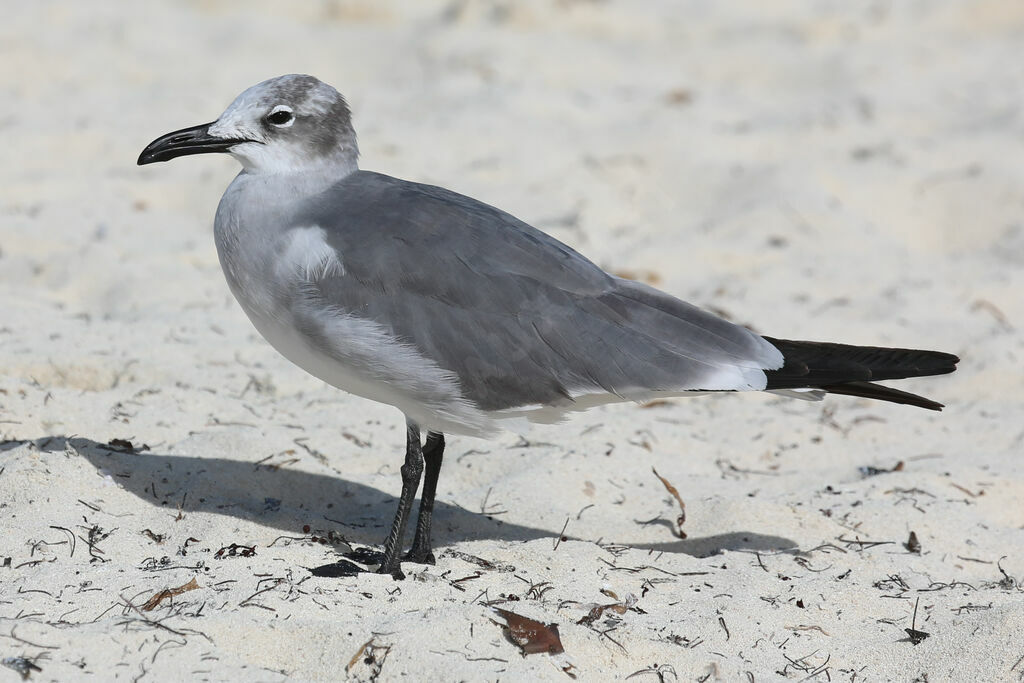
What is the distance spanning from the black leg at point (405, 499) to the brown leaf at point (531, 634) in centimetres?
47

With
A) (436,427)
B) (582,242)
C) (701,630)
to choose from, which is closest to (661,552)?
(701,630)

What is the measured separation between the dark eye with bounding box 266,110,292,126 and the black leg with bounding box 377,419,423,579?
925mm

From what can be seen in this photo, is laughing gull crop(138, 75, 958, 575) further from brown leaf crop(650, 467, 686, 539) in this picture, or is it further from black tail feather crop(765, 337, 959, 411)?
brown leaf crop(650, 467, 686, 539)

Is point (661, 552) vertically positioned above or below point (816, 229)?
below

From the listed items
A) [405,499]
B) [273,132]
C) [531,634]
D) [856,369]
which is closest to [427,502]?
[405,499]

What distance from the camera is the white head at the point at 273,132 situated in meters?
3.63

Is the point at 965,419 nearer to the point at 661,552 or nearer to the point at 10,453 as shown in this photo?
the point at 661,552

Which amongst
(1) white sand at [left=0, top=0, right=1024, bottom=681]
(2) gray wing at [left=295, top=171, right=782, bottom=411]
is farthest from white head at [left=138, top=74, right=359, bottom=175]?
(1) white sand at [left=0, top=0, right=1024, bottom=681]

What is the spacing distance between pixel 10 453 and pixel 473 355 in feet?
4.50

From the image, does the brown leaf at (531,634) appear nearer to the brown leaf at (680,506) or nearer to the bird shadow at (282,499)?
the bird shadow at (282,499)

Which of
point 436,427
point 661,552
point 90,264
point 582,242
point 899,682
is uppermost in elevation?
point 582,242

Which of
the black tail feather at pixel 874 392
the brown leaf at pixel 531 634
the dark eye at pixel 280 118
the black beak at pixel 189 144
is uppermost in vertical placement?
the dark eye at pixel 280 118

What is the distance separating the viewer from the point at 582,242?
627 cm

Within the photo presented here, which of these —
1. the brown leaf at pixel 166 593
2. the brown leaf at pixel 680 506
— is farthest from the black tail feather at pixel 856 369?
the brown leaf at pixel 166 593
